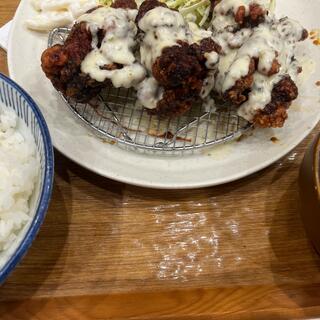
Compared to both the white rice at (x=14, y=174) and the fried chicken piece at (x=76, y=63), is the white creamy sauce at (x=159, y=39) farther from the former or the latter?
the white rice at (x=14, y=174)

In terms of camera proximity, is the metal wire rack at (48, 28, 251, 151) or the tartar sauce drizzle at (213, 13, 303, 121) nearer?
the tartar sauce drizzle at (213, 13, 303, 121)

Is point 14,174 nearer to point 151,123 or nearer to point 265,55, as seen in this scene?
point 151,123

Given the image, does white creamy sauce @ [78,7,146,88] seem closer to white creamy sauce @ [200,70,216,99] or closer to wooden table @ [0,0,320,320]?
white creamy sauce @ [200,70,216,99]

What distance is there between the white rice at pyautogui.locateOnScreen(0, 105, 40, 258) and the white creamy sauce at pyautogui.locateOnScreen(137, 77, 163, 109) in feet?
1.49

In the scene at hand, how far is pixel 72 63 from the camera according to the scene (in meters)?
1.77

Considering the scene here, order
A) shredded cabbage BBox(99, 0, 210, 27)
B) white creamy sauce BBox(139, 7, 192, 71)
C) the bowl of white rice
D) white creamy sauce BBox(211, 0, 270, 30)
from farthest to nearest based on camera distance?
shredded cabbage BBox(99, 0, 210, 27), white creamy sauce BBox(211, 0, 270, 30), white creamy sauce BBox(139, 7, 192, 71), the bowl of white rice

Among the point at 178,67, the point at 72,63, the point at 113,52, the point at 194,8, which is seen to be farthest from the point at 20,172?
the point at 194,8

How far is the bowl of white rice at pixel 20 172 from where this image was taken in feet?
4.95

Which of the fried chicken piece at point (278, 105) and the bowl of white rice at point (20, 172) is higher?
the fried chicken piece at point (278, 105)

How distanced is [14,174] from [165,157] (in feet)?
1.97

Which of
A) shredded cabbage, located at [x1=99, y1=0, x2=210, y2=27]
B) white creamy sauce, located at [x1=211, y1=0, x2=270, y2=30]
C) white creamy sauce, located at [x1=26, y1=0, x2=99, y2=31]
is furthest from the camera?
white creamy sauce, located at [x1=26, y1=0, x2=99, y2=31]

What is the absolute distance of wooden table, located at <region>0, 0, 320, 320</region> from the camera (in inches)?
64.4

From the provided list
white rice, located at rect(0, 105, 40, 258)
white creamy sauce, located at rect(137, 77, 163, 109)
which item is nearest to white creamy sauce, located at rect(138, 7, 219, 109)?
white creamy sauce, located at rect(137, 77, 163, 109)

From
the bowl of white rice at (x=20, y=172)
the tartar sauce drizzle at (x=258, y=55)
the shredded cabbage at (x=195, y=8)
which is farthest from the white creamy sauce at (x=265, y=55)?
the bowl of white rice at (x=20, y=172)
